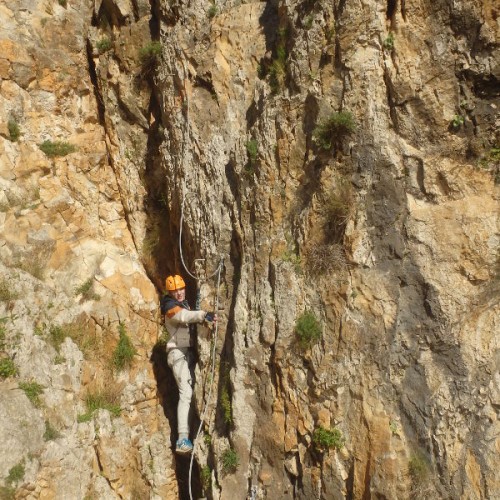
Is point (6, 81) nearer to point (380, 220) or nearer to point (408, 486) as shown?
point (380, 220)

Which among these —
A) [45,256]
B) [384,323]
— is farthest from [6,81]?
[384,323]

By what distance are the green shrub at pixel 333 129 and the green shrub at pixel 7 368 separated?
558cm

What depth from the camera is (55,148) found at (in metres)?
9.59

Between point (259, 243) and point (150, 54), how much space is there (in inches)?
177

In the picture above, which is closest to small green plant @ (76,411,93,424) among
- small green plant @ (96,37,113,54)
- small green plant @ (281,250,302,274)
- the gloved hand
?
the gloved hand

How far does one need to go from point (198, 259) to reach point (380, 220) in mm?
3315

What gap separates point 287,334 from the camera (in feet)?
23.7

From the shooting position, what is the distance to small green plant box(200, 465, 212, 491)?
776 cm

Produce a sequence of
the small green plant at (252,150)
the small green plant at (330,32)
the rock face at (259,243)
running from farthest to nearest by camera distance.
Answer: the small green plant at (252,150) → the small green plant at (330,32) → the rock face at (259,243)

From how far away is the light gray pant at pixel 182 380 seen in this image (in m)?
8.53

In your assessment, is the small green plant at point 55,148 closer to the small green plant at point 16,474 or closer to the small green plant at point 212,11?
the small green plant at point 212,11

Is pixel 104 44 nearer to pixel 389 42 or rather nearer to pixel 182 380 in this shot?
pixel 389 42

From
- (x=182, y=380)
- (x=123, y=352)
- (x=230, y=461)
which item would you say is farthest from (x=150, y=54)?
(x=230, y=461)

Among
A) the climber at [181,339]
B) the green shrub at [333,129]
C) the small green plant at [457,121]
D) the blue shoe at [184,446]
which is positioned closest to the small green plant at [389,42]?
the green shrub at [333,129]
